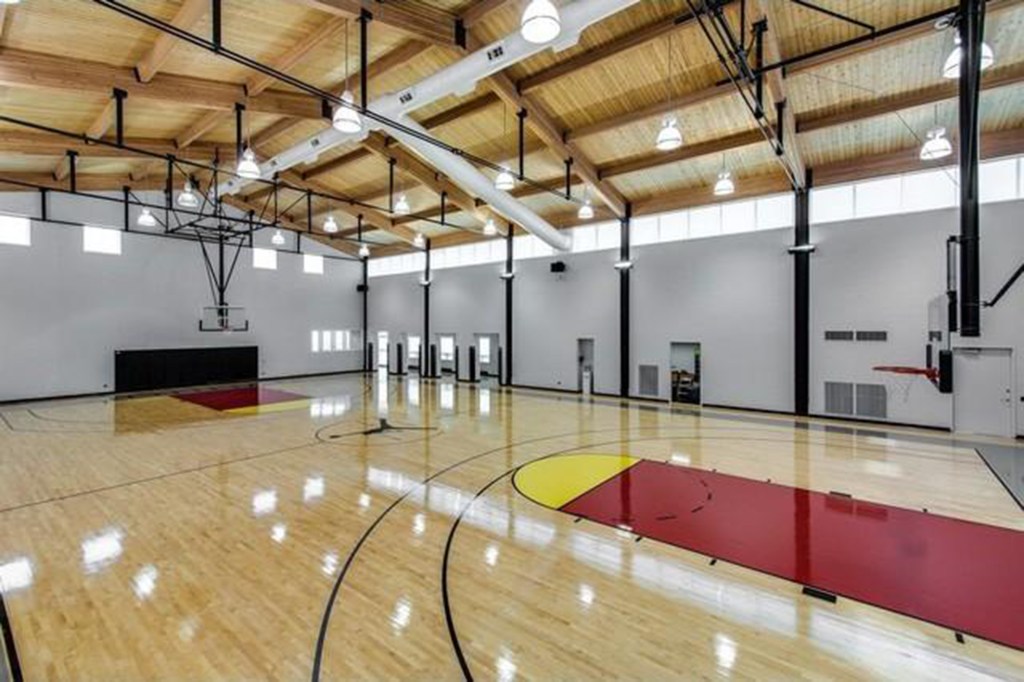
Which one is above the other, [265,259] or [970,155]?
[265,259]

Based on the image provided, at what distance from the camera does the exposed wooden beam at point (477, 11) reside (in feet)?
24.0

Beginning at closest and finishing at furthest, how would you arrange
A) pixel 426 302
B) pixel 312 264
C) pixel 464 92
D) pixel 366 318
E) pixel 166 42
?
1. pixel 166 42
2. pixel 464 92
3. pixel 426 302
4. pixel 312 264
5. pixel 366 318

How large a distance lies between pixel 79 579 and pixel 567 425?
821cm

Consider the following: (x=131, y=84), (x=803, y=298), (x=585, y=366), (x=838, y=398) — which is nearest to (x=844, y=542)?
(x=838, y=398)

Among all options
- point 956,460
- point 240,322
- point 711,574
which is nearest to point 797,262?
point 956,460

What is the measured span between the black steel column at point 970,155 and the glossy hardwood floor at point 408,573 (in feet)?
8.28

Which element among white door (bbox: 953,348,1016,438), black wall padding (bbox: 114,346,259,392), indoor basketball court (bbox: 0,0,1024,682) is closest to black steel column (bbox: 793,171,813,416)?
indoor basketball court (bbox: 0,0,1024,682)

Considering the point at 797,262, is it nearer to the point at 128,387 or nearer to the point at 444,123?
the point at 444,123

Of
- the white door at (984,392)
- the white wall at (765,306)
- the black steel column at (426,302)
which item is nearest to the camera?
the white door at (984,392)

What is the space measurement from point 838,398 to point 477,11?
11.1 m

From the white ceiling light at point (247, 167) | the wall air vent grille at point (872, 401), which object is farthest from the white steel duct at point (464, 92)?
the wall air vent grille at point (872, 401)

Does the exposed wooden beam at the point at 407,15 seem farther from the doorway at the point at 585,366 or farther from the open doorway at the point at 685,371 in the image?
the doorway at the point at 585,366

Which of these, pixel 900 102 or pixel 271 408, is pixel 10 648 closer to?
pixel 271 408

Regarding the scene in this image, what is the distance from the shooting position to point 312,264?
20.6 meters
